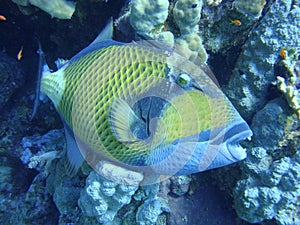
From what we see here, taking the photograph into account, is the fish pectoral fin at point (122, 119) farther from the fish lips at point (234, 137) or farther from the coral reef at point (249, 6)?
the coral reef at point (249, 6)

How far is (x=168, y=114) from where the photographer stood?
1692 millimetres

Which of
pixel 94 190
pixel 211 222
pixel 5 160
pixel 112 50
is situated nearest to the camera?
pixel 112 50

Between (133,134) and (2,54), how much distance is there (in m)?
3.20

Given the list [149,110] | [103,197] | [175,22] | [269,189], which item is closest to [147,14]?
[175,22]

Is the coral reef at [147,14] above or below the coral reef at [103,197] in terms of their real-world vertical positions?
above

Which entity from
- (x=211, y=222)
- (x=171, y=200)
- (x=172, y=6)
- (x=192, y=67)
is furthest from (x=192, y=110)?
(x=211, y=222)

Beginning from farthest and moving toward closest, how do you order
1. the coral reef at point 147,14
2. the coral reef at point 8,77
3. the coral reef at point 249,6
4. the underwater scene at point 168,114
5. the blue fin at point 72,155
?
the coral reef at point 8,77 < the coral reef at point 249,6 < the blue fin at point 72,155 < the coral reef at point 147,14 < the underwater scene at point 168,114

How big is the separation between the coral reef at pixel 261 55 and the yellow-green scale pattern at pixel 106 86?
1.20 meters

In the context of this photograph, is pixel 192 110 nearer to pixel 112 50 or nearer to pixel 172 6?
pixel 112 50

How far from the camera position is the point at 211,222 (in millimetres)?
2701

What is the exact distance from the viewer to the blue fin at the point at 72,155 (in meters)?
2.20

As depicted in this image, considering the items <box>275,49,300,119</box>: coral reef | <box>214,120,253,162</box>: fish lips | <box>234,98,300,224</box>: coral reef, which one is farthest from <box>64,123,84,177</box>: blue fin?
<box>275,49,300,119</box>: coral reef

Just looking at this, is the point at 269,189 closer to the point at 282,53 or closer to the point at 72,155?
the point at 282,53

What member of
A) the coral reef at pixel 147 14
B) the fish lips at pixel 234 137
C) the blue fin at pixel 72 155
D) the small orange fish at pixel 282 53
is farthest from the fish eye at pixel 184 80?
the small orange fish at pixel 282 53
